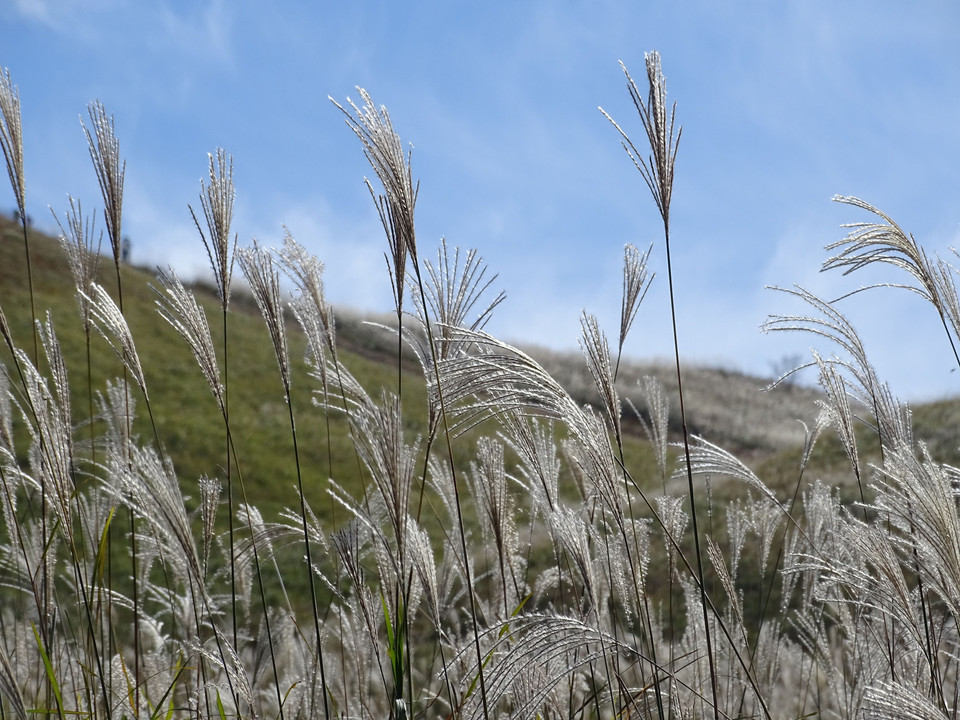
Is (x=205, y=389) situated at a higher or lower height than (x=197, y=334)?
higher

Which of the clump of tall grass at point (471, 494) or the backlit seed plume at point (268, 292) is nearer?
the clump of tall grass at point (471, 494)

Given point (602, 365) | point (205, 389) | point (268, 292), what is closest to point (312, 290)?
point (268, 292)

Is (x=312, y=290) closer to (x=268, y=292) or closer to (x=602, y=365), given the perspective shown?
(x=268, y=292)

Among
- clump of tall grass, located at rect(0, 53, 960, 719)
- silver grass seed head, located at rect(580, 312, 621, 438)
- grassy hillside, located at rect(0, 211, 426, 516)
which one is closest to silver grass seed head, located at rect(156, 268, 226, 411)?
clump of tall grass, located at rect(0, 53, 960, 719)

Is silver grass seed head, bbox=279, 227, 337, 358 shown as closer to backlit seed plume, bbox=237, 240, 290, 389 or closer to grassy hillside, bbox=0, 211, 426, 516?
backlit seed plume, bbox=237, 240, 290, 389

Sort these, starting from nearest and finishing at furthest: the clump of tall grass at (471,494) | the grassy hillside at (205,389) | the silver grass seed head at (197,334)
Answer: the clump of tall grass at (471,494), the silver grass seed head at (197,334), the grassy hillside at (205,389)

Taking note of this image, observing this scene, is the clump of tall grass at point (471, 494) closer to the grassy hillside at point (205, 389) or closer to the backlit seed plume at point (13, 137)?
the backlit seed plume at point (13, 137)

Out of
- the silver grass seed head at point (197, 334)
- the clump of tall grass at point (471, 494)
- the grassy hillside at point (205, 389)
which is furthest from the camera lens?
the grassy hillside at point (205, 389)

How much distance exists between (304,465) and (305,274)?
19.9 meters

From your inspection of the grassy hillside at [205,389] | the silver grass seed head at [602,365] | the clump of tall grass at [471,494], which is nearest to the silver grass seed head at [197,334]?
the clump of tall grass at [471,494]

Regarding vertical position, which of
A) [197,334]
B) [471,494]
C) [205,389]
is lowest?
[471,494]

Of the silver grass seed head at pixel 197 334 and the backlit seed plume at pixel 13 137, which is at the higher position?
the backlit seed plume at pixel 13 137

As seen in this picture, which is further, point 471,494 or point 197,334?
point 471,494

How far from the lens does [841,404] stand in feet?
7.18
